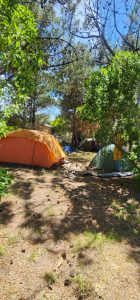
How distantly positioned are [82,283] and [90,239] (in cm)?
134

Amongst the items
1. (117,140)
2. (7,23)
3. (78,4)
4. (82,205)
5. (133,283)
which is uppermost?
(78,4)

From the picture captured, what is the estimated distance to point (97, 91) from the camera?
8.77 meters

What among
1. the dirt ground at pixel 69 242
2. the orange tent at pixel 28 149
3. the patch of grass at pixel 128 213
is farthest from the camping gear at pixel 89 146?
the patch of grass at pixel 128 213

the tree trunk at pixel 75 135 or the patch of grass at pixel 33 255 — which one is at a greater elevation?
the tree trunk at pixel 75 135

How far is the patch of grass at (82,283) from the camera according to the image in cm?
409

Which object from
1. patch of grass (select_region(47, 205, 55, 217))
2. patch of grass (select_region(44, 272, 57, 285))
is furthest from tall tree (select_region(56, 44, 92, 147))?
patch of grass (select_region(44, 272, 57, 285))

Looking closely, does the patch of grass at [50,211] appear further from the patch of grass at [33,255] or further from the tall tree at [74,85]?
the tall tree at [74,85]

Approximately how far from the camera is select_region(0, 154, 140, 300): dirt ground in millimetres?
4164

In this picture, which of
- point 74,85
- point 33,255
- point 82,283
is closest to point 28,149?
point 33,255

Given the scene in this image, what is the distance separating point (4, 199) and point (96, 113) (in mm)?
3687

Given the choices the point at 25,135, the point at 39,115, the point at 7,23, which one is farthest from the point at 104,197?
the point at 39,115

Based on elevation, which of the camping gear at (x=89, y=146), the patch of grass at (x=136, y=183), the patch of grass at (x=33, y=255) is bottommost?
the patch of grass at (x=33, y=255)

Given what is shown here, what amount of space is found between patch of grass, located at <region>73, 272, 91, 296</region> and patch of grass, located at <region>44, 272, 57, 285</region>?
0.28 meters

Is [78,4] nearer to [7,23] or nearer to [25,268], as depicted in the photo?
[7,23]
